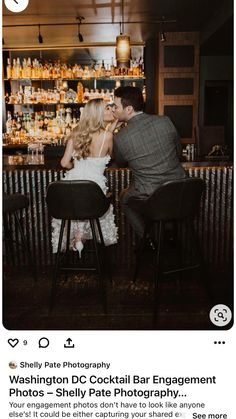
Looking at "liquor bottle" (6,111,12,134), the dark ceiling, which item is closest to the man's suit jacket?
the dark ceiling

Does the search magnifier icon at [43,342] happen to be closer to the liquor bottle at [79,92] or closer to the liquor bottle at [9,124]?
the liquor bottle at [79,92]

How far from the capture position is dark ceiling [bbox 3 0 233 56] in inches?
167

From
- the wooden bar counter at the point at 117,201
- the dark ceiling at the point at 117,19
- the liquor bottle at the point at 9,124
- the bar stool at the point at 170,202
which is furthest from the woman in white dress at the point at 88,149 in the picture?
the liquor bottle at the point at 9,124

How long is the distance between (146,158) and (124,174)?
557mm

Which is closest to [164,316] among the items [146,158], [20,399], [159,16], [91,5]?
[146,158]

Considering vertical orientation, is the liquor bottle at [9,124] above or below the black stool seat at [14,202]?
above

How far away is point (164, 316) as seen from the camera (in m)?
2.13

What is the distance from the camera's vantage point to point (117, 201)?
9.06 ft

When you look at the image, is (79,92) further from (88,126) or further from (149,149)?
(149,149)

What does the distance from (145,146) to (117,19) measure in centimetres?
318

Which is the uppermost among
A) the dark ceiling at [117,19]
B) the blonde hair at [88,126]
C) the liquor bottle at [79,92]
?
the dark ceiling at [117,19]

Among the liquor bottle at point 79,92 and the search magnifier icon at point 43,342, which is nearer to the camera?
the search magnifier icon at point 43,342

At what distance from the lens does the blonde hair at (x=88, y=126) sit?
233 cm

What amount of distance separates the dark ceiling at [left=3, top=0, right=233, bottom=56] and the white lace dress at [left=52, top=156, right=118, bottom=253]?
84.3 inches
